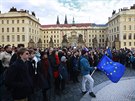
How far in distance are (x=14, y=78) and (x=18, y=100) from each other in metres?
0.50

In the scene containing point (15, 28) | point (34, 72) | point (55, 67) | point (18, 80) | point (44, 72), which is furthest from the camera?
point (15, 28)

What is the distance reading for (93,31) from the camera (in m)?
111

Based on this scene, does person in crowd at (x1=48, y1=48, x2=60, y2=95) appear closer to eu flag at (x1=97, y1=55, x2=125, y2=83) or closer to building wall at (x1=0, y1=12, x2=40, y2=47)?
eu flag at (x1=97, y1=55, x2=125, y2=83)

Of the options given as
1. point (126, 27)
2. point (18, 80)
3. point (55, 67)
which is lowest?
point (55, 67)

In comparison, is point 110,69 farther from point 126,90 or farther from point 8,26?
point 8,26

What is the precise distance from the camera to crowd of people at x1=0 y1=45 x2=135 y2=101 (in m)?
4.96

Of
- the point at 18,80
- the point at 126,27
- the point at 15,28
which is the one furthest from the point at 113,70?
the point at 126,27

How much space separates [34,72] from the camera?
8859 mm

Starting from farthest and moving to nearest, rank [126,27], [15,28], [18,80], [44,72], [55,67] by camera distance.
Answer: [126,27] → [15,28] → [55,67] → [44,72] → [18,80]

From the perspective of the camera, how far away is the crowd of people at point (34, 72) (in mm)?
4961

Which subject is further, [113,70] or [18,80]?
[113,70]

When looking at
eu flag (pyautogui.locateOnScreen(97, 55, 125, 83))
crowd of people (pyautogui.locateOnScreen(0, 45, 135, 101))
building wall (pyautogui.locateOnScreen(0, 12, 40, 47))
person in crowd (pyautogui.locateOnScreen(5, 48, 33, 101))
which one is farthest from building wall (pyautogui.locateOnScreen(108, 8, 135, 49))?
person in crowd (pyautogui.locateOnScreen(5, 48, 33, 101))

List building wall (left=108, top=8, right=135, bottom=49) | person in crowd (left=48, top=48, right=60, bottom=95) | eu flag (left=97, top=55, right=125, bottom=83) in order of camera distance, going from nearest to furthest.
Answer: eu flag (left=97, top=55, right=125, bottom=83), person in crowd (left=48, top=48, right=60, bottom=95), building wall (left=108, top=8, right=135, bottom=49)

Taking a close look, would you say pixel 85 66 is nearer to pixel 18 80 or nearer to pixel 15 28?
pixel 18 80
